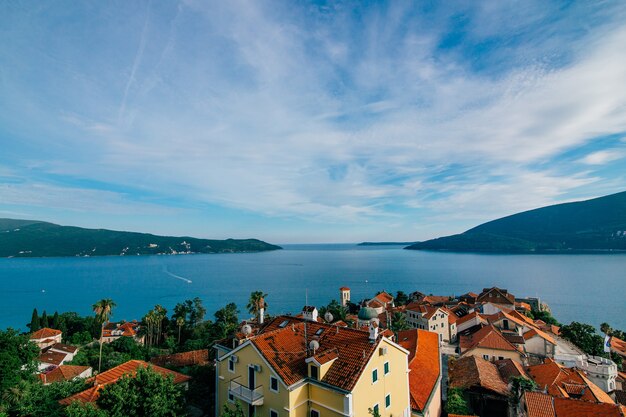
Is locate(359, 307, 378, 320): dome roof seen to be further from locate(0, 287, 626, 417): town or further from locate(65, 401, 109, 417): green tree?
locate(65, 401, 109, 417): green tree

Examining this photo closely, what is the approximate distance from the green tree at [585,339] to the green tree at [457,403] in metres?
40.2

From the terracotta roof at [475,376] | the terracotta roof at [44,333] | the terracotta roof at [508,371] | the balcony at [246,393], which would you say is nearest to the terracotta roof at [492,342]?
the terracotta roof at [508,371]

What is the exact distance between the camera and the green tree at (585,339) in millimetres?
53344

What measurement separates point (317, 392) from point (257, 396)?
379cm

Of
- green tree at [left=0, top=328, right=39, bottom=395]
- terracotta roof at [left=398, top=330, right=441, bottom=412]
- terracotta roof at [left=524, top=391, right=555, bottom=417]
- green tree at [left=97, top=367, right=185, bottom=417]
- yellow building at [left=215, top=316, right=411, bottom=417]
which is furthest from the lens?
green tree at [left=0, top=328, right=39, bottom=395]

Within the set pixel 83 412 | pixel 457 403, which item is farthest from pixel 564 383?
pixel 83 412

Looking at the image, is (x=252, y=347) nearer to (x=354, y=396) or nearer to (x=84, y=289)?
(x=354, y=396)

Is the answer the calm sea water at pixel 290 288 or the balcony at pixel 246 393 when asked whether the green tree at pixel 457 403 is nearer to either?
the balcony at pixel 246 393

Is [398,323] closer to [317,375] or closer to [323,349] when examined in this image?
[323,349]

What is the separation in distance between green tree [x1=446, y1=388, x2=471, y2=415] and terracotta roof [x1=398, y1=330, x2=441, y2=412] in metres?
1.65

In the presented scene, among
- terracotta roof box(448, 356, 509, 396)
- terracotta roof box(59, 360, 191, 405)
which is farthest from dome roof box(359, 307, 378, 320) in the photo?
terracotta roof box(59, 360, 191, 405)

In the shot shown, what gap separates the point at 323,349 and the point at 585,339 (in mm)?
56876

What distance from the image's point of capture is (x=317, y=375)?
19.1 meters

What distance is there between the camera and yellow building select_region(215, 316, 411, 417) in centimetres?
1870
